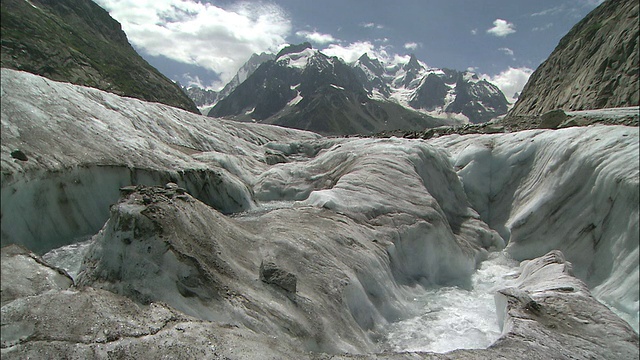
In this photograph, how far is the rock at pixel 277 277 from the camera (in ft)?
31.8

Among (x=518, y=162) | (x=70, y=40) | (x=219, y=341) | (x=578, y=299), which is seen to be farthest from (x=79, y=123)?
(x=70, y=40)

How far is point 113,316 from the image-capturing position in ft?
21.0

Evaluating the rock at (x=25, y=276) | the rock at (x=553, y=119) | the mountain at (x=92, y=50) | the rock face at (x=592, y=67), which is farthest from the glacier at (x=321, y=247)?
the mountain at (x=92, y=50)

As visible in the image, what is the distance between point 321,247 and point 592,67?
156 ft

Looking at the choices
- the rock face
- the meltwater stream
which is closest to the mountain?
the meltwater stream

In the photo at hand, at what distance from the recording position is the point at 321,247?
1261 centimetres

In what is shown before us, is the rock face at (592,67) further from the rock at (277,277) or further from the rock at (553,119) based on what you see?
the rock at (277,277)

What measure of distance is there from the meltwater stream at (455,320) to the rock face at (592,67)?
16673 mm

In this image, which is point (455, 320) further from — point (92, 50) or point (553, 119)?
point (92, 50)

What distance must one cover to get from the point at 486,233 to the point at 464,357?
11928mm

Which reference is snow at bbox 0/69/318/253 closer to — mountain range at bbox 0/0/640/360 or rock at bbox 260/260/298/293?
mountain range at bbox 0/0/640/360

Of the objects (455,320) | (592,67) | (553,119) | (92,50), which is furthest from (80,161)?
(92,50)

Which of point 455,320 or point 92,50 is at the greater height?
point 92,50

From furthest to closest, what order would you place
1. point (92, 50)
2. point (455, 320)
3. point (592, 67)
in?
point (92, 50)
point (592, 67)
point (455, 320)
